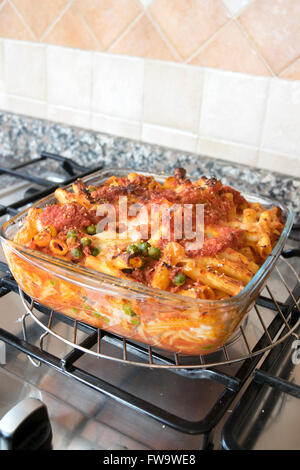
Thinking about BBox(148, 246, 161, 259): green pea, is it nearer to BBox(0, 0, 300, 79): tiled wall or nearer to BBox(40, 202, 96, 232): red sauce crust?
BBox(40, 202, 96, 232): red sauce crust

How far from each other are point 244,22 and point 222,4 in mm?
65

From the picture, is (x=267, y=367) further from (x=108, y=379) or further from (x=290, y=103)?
(x=290, y=103)

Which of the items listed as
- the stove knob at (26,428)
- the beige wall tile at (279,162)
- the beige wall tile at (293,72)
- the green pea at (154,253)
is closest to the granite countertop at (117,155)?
the beige wall tile at (279,162)

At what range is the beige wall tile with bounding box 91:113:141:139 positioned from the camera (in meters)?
1.23

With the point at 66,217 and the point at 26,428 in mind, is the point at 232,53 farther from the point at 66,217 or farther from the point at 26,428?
the point at 26,428

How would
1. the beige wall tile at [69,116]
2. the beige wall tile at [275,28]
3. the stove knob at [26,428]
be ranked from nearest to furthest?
the stove knob at [26,428] < the beige wall tile at [275,28] < the beige wall tile at [69,116]

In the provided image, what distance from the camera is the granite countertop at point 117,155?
3.45ft

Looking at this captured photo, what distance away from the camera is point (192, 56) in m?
1.07

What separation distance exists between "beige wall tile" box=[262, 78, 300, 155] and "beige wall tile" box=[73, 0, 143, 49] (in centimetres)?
40

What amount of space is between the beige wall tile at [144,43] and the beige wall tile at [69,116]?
0.22 m

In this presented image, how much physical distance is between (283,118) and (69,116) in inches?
24.5

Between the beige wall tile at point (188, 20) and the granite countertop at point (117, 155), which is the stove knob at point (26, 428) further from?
the beige wall tile at point (188, 20)

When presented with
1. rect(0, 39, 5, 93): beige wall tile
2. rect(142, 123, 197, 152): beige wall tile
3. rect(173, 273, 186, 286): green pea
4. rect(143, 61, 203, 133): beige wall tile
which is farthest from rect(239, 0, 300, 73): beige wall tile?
rect(0, 39, 5, 93): beige wall tile

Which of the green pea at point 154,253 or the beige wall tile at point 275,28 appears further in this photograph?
the beige wall tile at point 275,28
